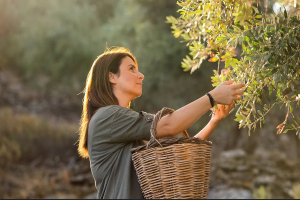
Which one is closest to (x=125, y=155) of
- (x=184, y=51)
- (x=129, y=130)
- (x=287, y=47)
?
(x=129, y=130)

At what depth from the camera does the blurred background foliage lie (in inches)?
272

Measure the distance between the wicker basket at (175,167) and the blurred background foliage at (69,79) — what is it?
5201 millimetres

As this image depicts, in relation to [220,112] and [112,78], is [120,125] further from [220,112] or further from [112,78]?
[220,112]

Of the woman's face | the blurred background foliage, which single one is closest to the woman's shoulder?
the woman's face

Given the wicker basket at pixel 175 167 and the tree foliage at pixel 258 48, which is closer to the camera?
the wicker basket at pixel 175 167

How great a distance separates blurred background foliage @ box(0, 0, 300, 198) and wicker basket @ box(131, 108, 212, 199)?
17.1 feet

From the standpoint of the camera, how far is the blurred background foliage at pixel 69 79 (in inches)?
272

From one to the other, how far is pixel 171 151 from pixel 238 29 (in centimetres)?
75

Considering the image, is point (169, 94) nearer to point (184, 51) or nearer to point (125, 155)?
point (184, 51)

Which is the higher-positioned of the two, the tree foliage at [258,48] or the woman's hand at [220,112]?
the tree foliage at [258,48]

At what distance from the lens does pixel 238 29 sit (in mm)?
1752

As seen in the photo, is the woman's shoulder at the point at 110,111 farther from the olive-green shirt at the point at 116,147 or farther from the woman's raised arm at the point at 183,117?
the woman's raised arm at the point at 183,117

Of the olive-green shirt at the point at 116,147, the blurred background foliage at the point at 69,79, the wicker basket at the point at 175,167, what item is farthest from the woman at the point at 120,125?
the blurred background foliage at the point at 69,79

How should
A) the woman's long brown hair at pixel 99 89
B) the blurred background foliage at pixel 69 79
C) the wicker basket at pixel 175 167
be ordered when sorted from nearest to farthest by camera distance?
the wicker basket at pixel 175 167, the woman's long brown hair at pixel 99 89, the blurred background foliage at pixel 69 79
